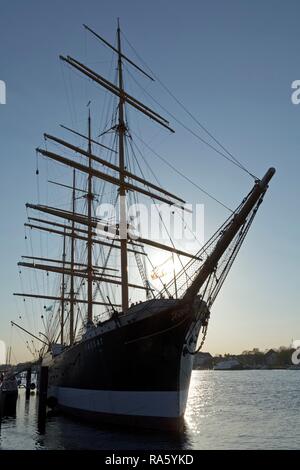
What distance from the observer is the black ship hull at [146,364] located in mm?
18547

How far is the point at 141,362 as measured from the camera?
19062 mm

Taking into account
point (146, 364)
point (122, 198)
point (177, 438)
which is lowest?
point (177, 438)

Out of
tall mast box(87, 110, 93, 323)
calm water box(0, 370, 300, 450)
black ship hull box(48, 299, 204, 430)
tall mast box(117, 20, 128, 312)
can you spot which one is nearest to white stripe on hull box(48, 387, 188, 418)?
black ship hull box(48, 299, 204, 430)

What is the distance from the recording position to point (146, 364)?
18969mm

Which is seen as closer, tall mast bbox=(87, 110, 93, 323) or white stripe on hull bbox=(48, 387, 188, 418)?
white stripe on hull bbox=(48, 387, 188, 418)

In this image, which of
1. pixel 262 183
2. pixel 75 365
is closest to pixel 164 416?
pixel 75 365

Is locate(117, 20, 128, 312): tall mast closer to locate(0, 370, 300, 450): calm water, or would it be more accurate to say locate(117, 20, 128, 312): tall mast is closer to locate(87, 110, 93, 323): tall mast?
locate(87, 110, 93, 323): tall mast

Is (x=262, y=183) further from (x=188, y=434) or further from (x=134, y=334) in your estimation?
(x=188, y=434)

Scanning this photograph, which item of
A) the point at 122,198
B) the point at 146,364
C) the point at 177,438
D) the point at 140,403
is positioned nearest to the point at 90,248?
the point at 122,198

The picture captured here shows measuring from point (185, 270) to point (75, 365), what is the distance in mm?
9054

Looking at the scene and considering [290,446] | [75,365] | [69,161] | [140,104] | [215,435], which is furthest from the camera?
[140,104]

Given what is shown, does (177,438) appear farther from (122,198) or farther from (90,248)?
(90,248)

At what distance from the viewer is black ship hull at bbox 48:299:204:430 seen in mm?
18547

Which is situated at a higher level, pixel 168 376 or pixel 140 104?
pixel 140 104
